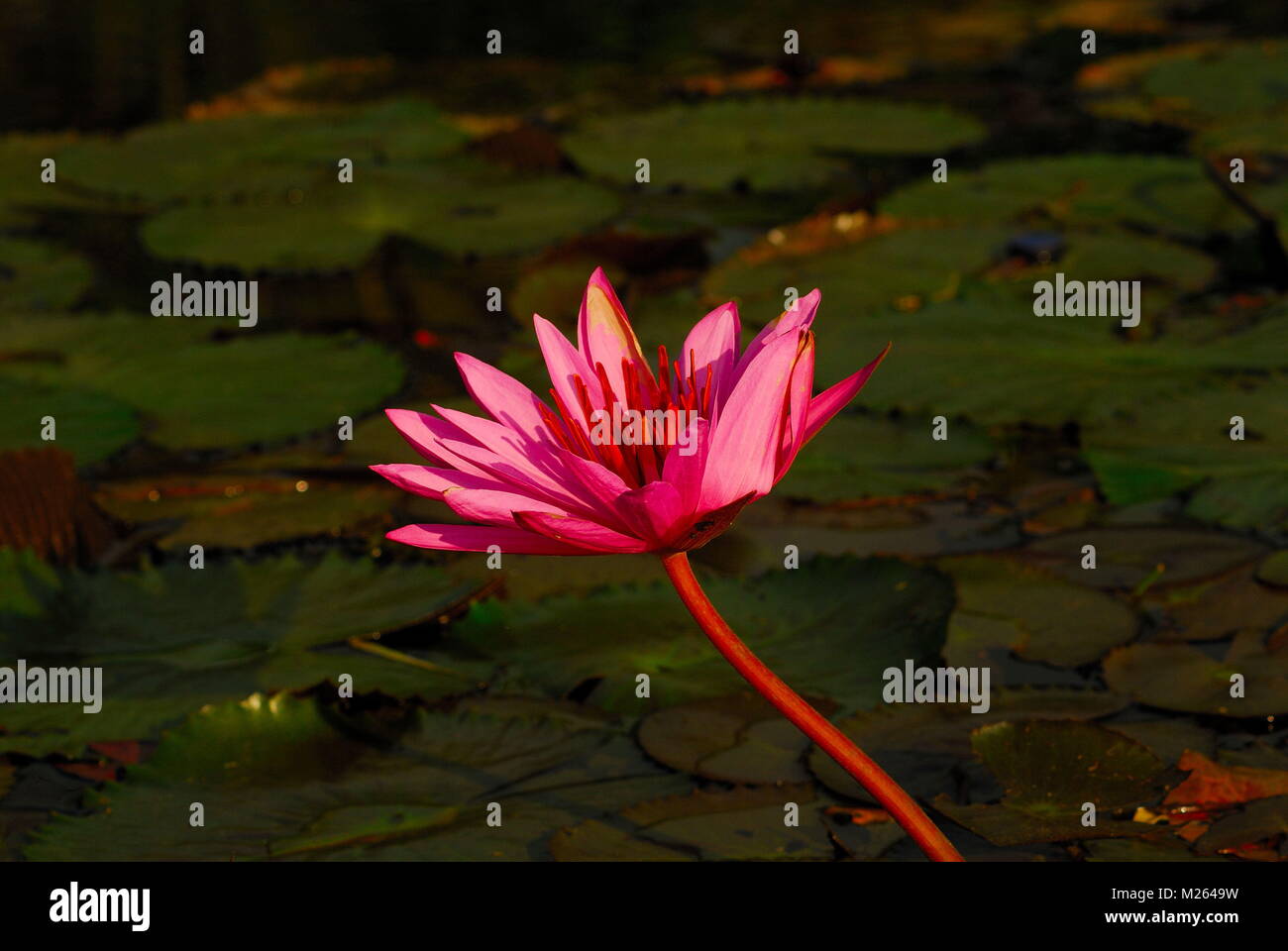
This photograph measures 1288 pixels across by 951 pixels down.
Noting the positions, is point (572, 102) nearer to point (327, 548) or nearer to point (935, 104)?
point (935, 104)

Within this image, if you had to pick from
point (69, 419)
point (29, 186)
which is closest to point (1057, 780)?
point (69, 419)

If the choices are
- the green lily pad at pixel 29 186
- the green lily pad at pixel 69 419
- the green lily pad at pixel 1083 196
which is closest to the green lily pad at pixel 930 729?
the green lily pad at pixel 69 419

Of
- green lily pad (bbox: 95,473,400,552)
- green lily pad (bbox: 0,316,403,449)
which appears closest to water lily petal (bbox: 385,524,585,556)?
green lily pad (bbox: 95,473,400,552)

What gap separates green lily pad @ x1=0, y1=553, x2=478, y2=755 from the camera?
1.72 metres

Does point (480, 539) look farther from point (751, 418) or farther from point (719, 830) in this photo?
point (719, 830)

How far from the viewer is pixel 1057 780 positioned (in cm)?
A: 144

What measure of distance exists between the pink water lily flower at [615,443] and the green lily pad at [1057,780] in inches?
21.2

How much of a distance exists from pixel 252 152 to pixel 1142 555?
3298 mm

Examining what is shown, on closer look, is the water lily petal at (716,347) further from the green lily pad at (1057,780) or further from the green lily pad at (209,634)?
the green lily pad at (209,634)

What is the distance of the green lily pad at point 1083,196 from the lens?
3.34 m

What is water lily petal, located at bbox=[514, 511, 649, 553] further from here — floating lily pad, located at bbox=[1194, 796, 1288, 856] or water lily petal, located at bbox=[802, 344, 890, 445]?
floating lily pad, located at bbox=[1194, 796, 1288, 856]

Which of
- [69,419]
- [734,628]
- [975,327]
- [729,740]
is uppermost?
[975,327]

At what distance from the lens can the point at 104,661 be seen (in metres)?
1.81

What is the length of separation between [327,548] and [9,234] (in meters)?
2.33
